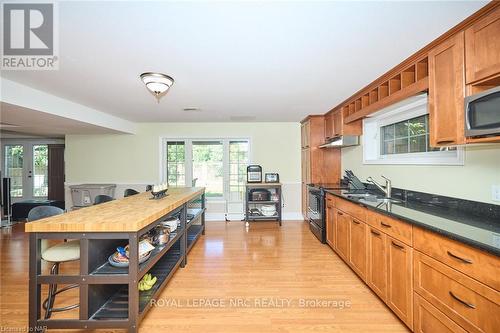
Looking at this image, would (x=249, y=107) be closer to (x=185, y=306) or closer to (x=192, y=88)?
(x=192, y=88)

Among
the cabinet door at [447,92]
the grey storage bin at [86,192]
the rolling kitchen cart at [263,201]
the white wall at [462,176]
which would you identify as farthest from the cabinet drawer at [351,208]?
the grey storage bin at [86,192]

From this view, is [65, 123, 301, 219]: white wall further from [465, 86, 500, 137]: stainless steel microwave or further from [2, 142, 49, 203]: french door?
[465, 86, 500, 137]: stainless steel microwave

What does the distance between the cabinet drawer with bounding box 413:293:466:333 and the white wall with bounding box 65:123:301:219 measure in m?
3.60

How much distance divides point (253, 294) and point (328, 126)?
10.6 ft

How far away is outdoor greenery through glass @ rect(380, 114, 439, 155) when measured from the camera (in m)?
2.48

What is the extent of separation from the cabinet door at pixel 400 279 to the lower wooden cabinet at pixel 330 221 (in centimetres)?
129

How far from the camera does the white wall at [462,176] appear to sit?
1.67m

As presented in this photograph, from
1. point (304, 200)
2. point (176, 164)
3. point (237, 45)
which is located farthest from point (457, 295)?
point (176, 164)

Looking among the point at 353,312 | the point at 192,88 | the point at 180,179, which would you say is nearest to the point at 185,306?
the point at 353,312

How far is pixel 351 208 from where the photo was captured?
2561 mm

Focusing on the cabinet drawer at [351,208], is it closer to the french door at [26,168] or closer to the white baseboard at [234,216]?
the white baseboard at [234,216]

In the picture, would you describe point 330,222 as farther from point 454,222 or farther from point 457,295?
point 457,295

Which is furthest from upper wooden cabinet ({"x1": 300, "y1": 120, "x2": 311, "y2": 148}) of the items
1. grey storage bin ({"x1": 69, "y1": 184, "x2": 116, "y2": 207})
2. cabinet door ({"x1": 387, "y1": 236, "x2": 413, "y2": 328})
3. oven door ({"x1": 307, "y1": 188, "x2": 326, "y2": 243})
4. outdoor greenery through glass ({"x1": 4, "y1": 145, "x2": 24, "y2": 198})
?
outdoor greenery through glass ({"x1": 4, "y1": 145, "x2": 24, "y2": 198})

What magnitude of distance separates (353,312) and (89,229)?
7.23 feet
